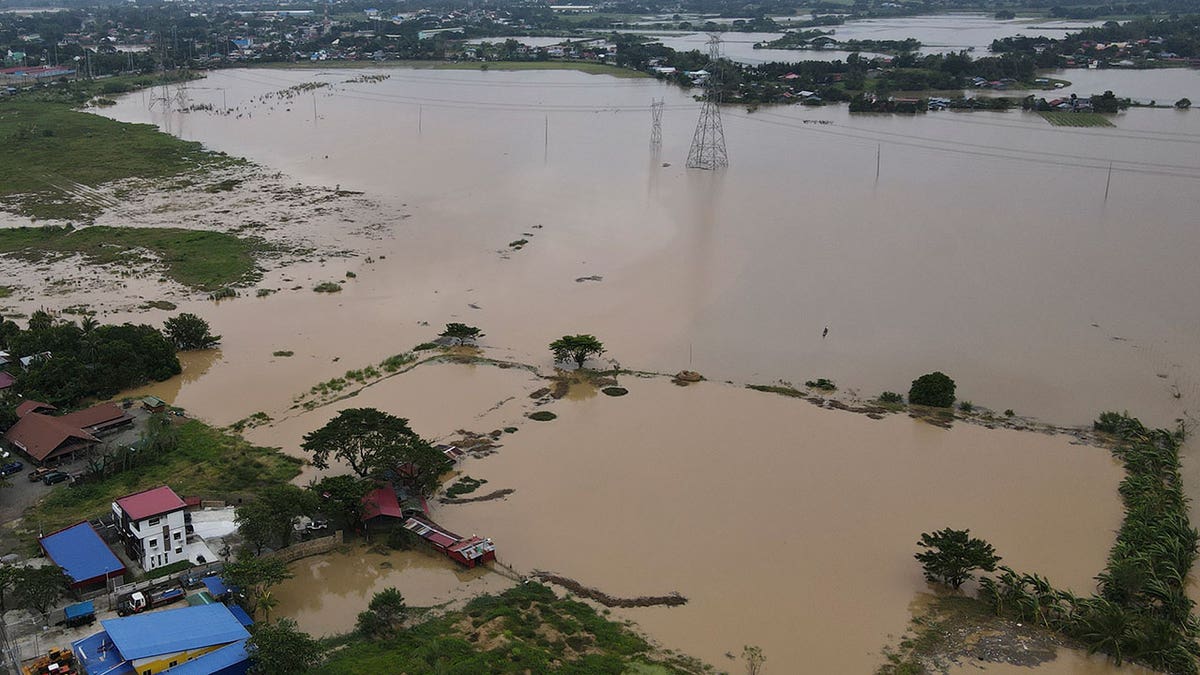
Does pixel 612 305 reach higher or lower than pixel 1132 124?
lower

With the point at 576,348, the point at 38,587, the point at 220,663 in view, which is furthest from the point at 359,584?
the point at 576,348

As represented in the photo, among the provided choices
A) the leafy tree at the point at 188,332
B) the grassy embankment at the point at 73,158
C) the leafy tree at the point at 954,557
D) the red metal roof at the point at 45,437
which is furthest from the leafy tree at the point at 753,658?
→ the grassy embankment at the point at 73,158

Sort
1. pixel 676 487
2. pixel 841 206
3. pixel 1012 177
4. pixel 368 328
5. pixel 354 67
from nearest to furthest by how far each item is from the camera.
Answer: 1. pixel 676 487
2. pixel 368 328
3. pixel 841 206
4. pixel 1012 177
5. pixel 354 67

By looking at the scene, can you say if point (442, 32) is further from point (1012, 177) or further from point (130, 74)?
point (1012, 177)

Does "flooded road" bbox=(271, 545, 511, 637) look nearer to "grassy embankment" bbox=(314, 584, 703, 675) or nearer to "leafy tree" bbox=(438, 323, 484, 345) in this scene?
"grassy embankment" bbox=(314, 584, 703, 675)

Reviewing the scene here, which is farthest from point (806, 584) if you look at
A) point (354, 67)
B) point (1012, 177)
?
point (354, 67)

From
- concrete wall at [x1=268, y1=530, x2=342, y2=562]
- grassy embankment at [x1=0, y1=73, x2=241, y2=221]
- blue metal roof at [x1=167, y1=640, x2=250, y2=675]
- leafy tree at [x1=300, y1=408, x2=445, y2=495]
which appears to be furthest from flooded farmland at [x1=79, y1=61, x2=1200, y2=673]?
grassy embankment at [x1=0, y1=73, x2=241, y2=221]
